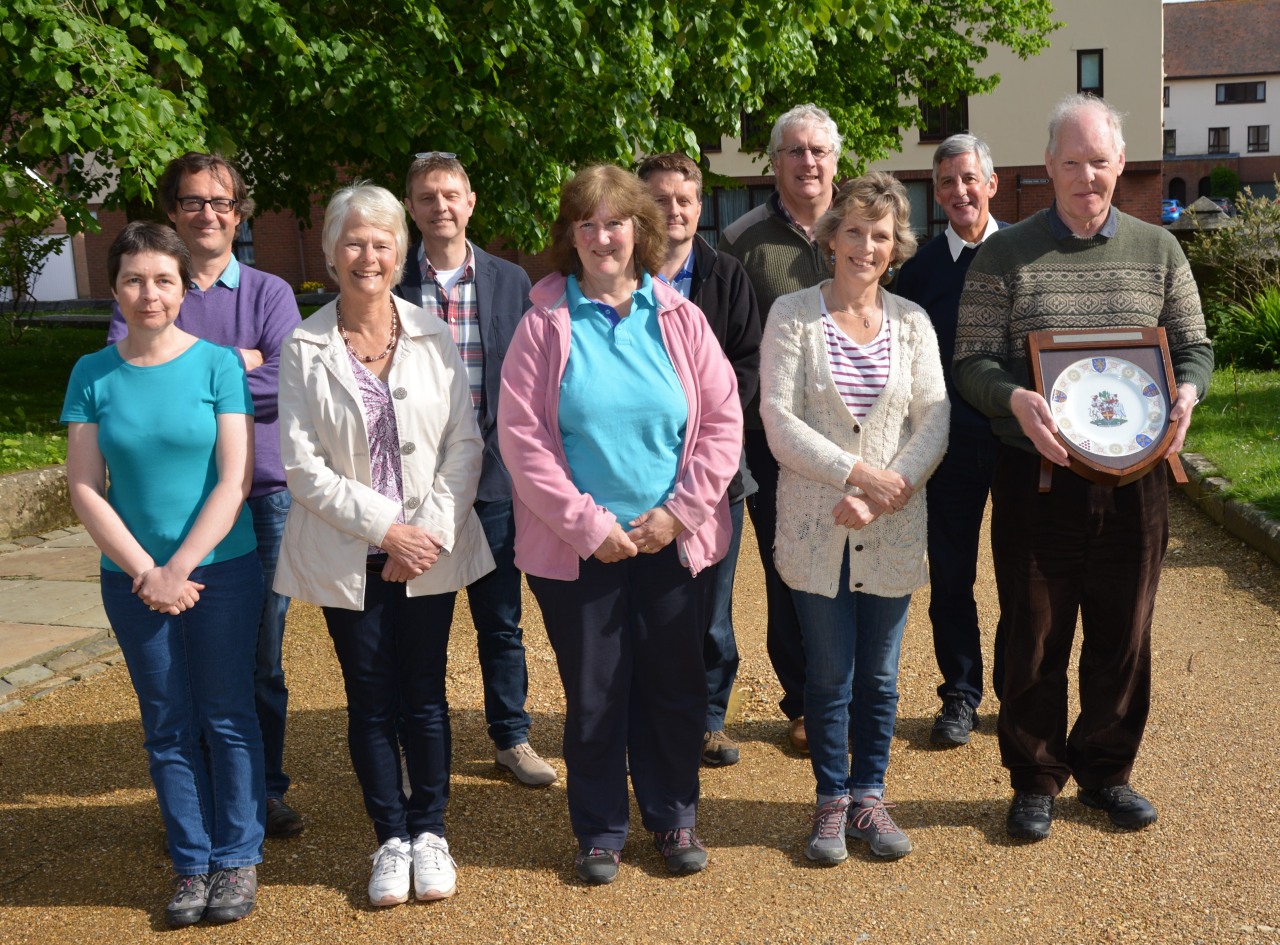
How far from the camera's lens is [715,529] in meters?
4.08

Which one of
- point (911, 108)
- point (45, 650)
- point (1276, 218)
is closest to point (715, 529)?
point (45, 650)

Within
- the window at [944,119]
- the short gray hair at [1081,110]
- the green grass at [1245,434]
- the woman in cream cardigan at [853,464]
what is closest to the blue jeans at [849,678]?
the woman in cream cardigan at [853,464]

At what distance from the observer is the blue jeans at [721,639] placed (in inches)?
187

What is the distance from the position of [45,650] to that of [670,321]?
14.0ft

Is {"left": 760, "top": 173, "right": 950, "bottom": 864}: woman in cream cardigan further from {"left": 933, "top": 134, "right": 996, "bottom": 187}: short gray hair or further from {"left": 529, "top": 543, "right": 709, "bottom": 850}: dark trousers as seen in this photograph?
{"left": 933, "top": 134, "right": 996, "bottom": 187}: short gray hair

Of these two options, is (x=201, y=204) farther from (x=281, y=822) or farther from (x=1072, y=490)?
(x=1072, y=490)

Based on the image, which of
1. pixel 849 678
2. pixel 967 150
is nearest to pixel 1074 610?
pixel 849 678

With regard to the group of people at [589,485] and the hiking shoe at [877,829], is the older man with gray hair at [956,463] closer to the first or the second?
the group of people at [589,485]

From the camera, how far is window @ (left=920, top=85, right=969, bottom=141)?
35812mm

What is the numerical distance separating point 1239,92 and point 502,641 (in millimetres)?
82709

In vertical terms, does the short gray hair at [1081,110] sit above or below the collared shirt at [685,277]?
above

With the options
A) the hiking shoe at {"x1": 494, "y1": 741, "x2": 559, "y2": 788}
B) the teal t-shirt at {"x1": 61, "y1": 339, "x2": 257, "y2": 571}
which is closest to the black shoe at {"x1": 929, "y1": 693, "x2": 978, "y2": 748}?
the hiking shoe at {"x1": 494, "y1": 741, "x2": 559, "y2": 788}

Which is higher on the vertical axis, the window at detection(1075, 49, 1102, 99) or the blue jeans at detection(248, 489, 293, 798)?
the window at detection(1075, 49, 1102, 99)

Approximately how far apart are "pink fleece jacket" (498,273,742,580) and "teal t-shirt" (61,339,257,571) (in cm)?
89
